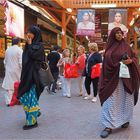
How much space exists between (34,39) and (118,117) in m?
1.97

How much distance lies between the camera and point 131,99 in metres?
6.45

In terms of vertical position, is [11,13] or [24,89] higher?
[11,13]

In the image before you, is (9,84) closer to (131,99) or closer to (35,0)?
(131,99)

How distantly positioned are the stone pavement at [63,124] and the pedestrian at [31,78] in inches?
12.6

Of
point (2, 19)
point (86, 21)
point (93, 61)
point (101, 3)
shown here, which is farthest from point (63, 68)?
point (101, 3)

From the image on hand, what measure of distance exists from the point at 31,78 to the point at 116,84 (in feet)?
4.82

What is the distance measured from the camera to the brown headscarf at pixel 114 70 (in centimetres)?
628

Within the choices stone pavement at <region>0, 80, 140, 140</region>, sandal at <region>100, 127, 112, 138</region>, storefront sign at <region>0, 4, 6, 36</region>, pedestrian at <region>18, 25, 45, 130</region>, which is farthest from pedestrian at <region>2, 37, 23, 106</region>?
storefront sign at <region>0, 4, 6, 36</region>

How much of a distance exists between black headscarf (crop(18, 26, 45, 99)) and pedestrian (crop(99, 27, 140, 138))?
1.13 meters

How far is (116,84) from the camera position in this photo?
6.27m

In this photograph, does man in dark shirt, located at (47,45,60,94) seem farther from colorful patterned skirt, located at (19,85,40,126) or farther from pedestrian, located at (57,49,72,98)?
colorful patterned skirt, located at (19,85,40,126)

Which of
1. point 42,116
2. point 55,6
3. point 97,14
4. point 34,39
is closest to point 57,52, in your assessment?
point 42,116

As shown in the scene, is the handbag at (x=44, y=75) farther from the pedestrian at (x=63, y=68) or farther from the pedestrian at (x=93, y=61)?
the pedestrian at (x=63, y=68)

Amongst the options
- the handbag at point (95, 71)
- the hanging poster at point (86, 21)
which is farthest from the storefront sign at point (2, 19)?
the handbag at point (95, 71)
